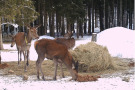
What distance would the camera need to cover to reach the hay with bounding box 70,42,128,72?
36.3 ft


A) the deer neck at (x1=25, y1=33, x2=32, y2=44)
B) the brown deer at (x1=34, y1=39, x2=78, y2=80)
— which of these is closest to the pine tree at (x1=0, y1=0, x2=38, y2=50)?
the deer neck at (x1=25, y1=33, x2=32, y2=44)

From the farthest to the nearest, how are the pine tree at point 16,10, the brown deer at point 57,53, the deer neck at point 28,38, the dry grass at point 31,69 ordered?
the pine tree at point 16,10 < the deer neck at point 28,38 < the dry grass at point 31,69 < the brown deer at point 57,53

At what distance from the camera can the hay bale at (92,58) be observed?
11.1 m

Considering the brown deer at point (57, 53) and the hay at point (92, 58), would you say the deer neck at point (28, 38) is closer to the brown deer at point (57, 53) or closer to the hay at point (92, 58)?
the hay at point (92, 58)

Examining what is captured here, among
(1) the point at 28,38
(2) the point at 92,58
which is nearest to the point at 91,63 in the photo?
(2) the point at 92,58

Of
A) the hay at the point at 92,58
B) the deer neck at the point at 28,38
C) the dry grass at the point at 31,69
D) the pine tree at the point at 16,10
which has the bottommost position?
the dry grass at the point at 31,69

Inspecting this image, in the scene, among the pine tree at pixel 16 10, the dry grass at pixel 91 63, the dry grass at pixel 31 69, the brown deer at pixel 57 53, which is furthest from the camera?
the pine tree at pixel 16 10

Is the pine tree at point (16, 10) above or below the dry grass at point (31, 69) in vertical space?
above

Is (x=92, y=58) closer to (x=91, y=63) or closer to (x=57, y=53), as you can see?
(x=91, y=63)

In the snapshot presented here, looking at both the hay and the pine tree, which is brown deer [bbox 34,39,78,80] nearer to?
the hay

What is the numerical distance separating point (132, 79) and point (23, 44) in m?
5.13

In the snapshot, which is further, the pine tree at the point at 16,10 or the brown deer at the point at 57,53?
the pine tree at the point at 16,10

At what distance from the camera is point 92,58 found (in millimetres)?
11117

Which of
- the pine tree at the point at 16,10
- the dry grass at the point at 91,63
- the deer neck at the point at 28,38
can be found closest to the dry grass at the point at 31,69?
the dry grass at the point at 91,63
